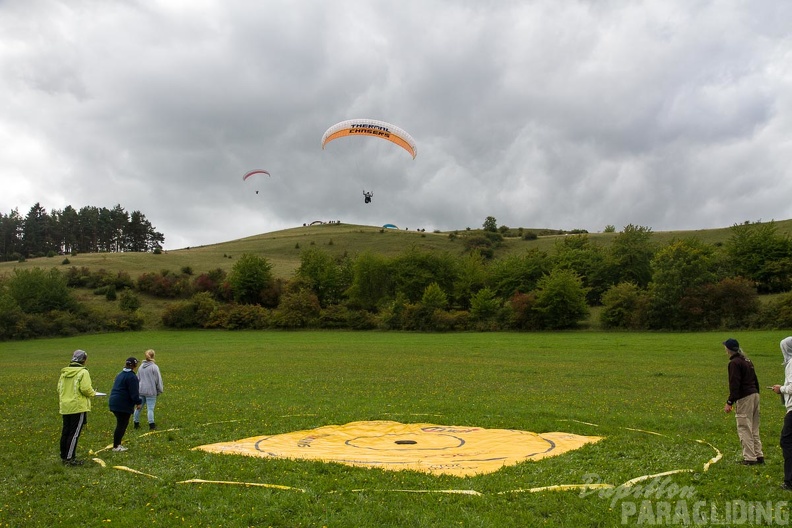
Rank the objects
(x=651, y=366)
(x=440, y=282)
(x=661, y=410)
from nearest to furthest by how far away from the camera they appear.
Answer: (x=661, y=410)
(x=651, y=366)
(x=440, y=282)

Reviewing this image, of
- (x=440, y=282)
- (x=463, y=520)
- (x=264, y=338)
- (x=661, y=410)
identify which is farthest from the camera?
(x=440, y=282)

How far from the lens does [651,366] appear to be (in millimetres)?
33625

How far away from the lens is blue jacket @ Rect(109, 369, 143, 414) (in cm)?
1362

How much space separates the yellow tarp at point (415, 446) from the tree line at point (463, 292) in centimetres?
5367

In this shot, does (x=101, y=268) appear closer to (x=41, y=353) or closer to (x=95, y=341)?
(x=95, y=341)

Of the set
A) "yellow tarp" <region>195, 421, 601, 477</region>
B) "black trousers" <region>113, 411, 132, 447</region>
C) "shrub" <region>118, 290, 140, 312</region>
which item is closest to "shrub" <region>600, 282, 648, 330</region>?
"yellow tarp" <region>195, 421, 601, 477</region>

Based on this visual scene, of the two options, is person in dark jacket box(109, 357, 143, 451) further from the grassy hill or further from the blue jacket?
the grassy hill

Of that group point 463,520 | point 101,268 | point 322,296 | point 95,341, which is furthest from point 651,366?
point 101,268

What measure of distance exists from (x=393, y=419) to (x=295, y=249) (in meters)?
126

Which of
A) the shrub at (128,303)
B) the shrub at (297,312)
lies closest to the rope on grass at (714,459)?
the shrub at (297,312)

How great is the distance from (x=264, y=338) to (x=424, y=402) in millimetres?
46981

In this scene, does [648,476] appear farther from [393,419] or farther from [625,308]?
[625,308]

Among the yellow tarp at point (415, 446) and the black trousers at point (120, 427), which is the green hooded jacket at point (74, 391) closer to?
the black trousers at point (120, 427)

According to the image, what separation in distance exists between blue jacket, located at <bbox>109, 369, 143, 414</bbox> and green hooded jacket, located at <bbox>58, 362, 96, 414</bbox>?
3.57 feet
